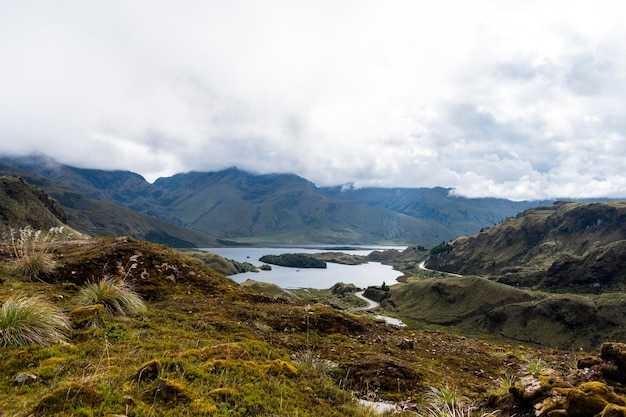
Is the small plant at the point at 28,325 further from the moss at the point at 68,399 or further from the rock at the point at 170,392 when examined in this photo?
the rock at the point at 170,392

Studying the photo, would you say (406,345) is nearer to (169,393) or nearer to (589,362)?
(589,362)

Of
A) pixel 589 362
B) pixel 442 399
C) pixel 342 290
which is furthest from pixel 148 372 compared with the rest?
pixel 342 290

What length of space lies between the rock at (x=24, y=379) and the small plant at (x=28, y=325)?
2.31 metres

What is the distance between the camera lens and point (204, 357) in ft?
29.8

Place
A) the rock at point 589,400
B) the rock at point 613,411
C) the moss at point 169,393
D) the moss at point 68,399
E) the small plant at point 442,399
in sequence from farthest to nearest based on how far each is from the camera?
the small plant at point 442,399 → the rock at point 589,400 → the moss at point 169,393 → the rock at point 613,411 → the moss at point 68,399

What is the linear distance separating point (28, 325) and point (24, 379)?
3.04 meters

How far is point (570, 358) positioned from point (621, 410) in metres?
15.3

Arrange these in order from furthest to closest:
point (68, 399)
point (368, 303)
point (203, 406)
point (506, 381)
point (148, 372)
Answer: point (368, 303)
point (506, 381)
point (148, 372)
point (203, 406)
point (68, 399)

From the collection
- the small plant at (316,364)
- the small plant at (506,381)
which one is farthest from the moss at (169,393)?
the small plant at (506,381)

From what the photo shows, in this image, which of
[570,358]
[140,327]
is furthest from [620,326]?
[140,327]

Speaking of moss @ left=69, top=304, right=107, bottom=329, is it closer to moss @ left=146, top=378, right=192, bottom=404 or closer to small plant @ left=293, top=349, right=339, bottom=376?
moss @ left=146, top=378, right=192, bottom=404

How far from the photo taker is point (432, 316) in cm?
12431

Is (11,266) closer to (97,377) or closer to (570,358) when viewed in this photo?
(97,377)

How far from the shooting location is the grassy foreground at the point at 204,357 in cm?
650
